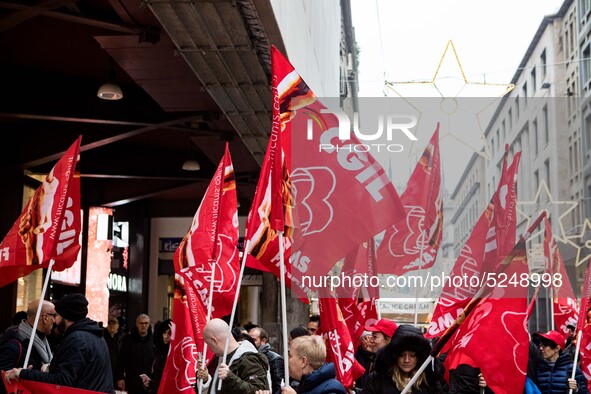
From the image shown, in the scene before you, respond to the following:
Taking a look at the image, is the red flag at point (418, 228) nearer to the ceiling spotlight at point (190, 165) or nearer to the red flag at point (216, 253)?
the red flag at point (216, 253)

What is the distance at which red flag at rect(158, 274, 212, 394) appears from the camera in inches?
399

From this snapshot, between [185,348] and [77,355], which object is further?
[185,348]

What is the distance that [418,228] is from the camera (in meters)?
13.5

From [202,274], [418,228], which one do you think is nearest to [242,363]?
[202,274]

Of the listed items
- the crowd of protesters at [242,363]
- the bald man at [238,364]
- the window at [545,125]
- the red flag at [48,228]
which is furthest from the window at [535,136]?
the bald man at [238,364]

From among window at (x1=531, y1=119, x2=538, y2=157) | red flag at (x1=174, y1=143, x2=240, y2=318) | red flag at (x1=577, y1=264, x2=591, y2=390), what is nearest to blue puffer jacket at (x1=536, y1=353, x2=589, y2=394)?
red flag at (x1=577, y1=264, x2=591, y2=390)

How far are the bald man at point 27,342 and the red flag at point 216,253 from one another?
1780 millimetres

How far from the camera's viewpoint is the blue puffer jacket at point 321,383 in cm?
653

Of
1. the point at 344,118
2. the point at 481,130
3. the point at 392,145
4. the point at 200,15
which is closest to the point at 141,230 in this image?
the point at 481,130

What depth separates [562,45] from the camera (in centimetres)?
2617

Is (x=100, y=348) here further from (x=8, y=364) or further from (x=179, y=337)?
(x=179, y=337)

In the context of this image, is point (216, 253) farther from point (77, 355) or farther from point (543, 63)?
point (543, 63)

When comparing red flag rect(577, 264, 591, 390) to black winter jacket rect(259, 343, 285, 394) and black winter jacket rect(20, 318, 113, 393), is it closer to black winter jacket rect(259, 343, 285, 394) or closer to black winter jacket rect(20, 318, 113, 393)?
black winter jacket rect(259, 343, 285, 394)

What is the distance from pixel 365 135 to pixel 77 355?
5.36 metres
